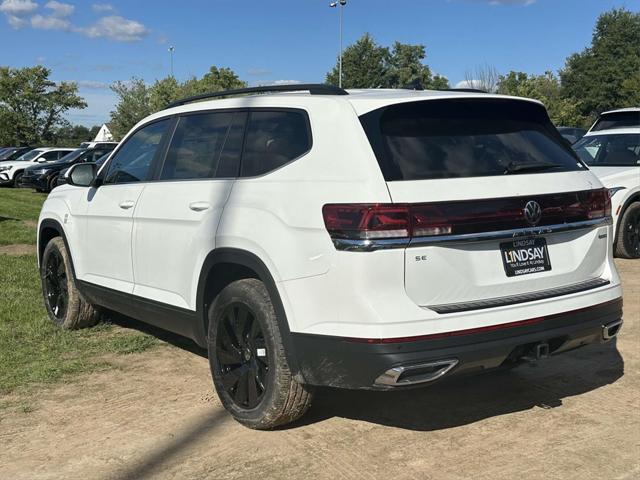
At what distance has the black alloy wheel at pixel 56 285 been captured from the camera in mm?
6062

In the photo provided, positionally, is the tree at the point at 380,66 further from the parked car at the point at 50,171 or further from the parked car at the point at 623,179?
the parked car at the point at 623,179

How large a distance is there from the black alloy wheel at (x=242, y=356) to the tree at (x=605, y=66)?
63.2 meters

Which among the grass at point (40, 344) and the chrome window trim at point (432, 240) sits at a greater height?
the chrome window trim at point (432, 240)

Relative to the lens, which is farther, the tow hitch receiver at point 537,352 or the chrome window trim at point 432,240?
the tow hitch receiver at point 537,352

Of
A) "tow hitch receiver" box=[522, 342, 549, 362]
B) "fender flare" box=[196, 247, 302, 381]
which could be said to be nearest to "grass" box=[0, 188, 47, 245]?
"fender flare" box=[196, 247, 302, 381]

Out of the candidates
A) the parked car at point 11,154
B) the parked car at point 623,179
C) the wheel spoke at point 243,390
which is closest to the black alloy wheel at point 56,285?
the wheel spoke at point 243,390

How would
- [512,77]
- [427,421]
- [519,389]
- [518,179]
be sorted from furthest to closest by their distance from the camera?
[512,77] < [519,389] < [427,421] < [518,179]

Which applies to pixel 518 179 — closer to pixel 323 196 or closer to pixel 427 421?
pixel 323 196

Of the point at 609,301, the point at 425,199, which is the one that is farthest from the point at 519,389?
the point at 425,199

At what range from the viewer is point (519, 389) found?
4539 millimetres

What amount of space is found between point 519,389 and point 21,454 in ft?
9.99

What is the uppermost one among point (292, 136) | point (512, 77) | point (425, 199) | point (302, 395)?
point (512, 77)

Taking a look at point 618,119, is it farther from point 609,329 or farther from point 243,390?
point 243,390

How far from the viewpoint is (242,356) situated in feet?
12.8
